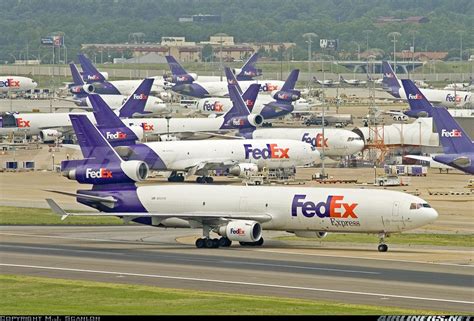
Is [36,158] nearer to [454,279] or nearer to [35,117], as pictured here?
[35,117]

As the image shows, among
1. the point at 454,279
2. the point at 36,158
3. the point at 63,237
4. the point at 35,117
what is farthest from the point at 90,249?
the point at 35,117

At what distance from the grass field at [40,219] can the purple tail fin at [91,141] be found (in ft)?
23.0

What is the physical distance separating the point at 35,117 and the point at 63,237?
315 feet

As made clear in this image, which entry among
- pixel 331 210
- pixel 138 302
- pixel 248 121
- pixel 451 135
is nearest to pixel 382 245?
pixel 331 210

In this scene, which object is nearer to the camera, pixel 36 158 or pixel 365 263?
pixel 365 263

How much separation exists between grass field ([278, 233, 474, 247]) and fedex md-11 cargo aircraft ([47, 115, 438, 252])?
4545 millimetres

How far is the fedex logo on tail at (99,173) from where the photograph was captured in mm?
95438

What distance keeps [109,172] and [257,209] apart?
13.7 meters

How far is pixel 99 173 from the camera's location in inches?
3787

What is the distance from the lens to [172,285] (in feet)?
225

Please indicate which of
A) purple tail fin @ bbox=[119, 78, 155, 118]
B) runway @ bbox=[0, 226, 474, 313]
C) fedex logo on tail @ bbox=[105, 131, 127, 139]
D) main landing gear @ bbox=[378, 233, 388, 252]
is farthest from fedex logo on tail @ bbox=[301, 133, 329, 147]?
main landing gear @ bbox=[378, 233, 388, 252]

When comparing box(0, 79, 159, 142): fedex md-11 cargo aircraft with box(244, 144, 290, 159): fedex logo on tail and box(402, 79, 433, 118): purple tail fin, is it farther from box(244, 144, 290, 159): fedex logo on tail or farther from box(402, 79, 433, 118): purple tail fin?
box(244, 144, 290, 159): fedex logo on tail

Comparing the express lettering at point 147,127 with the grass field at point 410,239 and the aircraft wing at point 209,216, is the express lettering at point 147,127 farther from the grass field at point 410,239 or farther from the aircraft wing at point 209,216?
the aircraft wing at point 209,216

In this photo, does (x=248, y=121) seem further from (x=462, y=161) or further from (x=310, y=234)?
(x=310, y=234)
